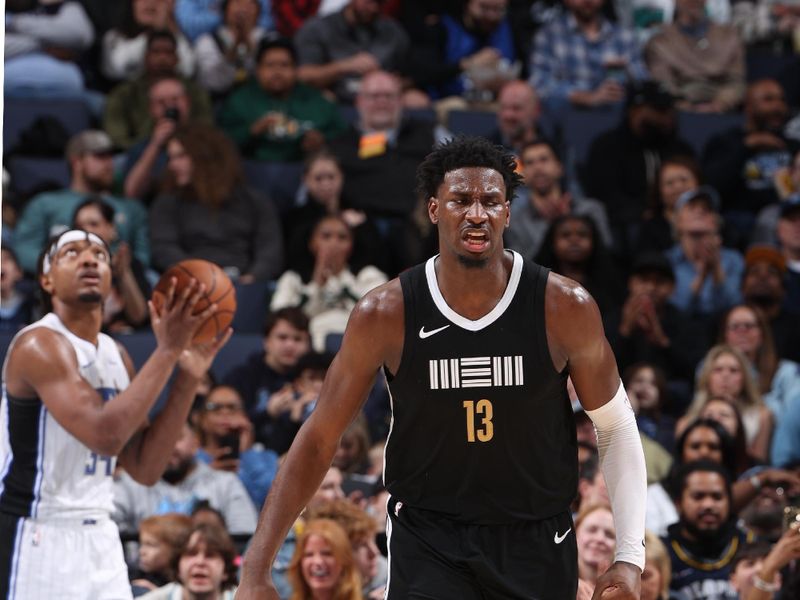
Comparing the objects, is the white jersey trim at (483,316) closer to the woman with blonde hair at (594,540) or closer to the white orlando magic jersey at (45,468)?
the white orlando magic jersey at (45,468)

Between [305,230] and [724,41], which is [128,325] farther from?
[724,41]

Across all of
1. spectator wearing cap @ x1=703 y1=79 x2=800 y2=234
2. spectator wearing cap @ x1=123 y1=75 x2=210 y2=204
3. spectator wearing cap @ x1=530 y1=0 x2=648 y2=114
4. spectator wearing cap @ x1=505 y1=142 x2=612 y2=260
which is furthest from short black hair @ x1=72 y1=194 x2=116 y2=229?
spectator wearing cap @ x1=703 y1=79 x2=800 y2=234

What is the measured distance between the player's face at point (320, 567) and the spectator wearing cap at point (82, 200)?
338 cm

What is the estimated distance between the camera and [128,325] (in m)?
8.55

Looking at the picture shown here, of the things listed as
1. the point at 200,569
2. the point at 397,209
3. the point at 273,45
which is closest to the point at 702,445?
the point at 200,569

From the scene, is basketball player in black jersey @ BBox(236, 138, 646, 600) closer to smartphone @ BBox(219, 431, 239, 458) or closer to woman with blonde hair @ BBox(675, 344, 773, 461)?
smartphone @ BBox(219, 431, 239, 458)

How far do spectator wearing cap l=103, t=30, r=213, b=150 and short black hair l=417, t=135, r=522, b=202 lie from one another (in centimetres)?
618

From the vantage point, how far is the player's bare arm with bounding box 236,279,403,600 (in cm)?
396

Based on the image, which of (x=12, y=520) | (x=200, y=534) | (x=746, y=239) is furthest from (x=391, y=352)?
(x=746, y=239)

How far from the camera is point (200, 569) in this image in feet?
20.3

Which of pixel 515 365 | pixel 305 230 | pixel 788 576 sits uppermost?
pixel 305 230

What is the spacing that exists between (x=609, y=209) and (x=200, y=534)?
4.83 metres

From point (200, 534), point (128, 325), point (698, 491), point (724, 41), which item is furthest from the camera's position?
point (724, 41)

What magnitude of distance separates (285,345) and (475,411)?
4340 mm
